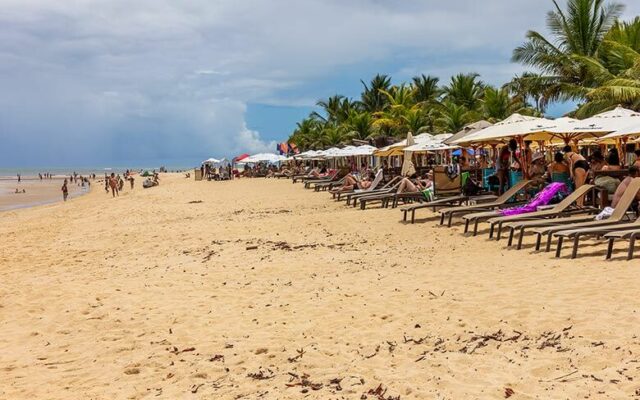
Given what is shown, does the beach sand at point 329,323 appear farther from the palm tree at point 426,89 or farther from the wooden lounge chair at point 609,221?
the palm tree at point 426,89

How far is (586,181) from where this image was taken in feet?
34.4

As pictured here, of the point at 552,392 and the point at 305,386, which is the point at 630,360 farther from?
the point at 305,386

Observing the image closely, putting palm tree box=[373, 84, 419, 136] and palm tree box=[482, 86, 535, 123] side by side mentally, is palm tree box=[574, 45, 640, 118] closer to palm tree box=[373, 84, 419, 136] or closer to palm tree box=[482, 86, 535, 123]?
palm tree box=[482, 86, 535, 123]

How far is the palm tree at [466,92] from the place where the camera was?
3734 cm

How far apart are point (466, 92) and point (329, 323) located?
3420 cm

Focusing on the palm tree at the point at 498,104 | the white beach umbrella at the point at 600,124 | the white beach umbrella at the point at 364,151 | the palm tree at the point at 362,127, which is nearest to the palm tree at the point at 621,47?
the palm tree at the point at 498,104

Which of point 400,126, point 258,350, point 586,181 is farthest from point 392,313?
point 400,126

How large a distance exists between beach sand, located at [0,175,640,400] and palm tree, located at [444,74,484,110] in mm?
29069

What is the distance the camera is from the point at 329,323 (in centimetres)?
541

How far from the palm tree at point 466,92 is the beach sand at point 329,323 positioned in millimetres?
29069

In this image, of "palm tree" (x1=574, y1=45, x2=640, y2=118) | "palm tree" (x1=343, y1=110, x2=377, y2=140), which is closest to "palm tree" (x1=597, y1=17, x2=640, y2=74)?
"palm tree" (x1=574, y1=45, x2=640, y2=118)

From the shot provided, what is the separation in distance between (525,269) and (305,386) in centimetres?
375

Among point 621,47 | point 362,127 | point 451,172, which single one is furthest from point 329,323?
point 362,127

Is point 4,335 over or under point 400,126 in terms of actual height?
under
